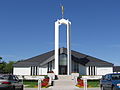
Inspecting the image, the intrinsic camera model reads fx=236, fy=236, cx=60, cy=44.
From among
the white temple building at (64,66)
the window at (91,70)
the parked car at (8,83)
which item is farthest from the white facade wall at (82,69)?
the parked car at (8,83)

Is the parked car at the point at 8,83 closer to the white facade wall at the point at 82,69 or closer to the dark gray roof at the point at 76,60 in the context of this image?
the dark gray roof at the point at 76,60

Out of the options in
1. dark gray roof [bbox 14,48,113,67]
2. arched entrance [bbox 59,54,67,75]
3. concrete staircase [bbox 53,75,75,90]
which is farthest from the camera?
dark gray roof [bbox 14,48,113,67]

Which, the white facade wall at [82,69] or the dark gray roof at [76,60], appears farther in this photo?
the white facade wall at [82,69]

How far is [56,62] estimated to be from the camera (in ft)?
155

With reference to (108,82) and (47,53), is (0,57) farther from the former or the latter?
(108,82)

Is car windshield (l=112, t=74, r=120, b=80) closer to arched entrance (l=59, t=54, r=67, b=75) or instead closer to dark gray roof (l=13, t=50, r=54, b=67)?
arched entrance (l=59, t=54, r=67, b=75)

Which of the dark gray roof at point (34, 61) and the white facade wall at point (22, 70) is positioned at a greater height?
the dark gray roof at point (34, 61)

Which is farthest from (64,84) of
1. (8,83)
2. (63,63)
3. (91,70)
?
(91,70)

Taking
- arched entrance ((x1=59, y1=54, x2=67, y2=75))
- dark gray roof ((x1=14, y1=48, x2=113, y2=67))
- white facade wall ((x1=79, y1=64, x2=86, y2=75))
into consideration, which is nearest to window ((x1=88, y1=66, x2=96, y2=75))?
dark gray roof ((x1=14, y1=48, x2=113, y2=67))

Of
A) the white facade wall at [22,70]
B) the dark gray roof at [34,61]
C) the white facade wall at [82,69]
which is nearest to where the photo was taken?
the white facade wall at [82,69]

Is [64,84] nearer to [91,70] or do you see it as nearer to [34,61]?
[91,70]

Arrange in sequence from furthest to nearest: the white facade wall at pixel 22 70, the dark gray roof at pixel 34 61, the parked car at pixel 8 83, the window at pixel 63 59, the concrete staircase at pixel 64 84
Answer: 1. the dark gray roof at pixel 34 61
2. the white facade wall at pixel 22 70
3. the window at pixel 63 59
4. the concrete staircase at pixel 64 84
5. the parked car at pixel 8 83

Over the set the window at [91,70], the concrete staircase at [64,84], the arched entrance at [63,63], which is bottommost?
the concrete staircase at [64,84]

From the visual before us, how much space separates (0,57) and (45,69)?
4212 centimetres
